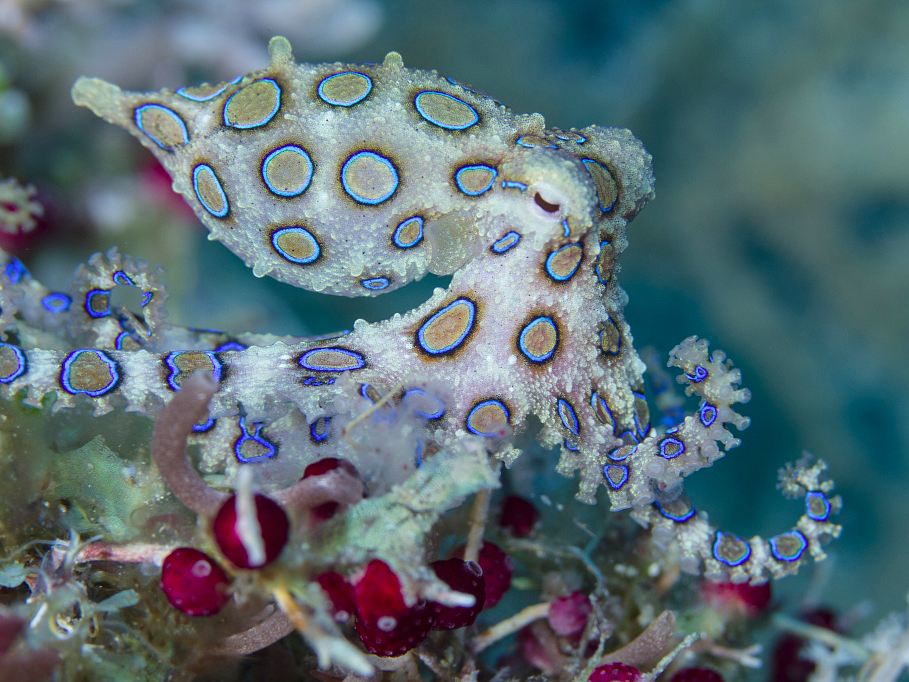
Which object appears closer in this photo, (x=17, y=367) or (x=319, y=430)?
(x=17, y=367)

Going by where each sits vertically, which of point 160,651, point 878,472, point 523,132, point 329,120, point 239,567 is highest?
point 878,472

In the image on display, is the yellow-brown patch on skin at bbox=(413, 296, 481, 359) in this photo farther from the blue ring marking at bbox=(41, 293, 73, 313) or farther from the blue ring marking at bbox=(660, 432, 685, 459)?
the blue ring marking at bbox=(41, 293, 73, 313)

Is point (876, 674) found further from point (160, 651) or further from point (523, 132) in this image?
point (160, 651)

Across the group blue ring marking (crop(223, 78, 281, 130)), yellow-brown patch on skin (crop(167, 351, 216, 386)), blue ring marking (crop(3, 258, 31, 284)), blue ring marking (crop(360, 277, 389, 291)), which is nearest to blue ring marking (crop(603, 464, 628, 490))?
blue ring marking (crop(360, 277, 389, 291))

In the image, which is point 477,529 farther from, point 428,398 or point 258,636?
point 258,636

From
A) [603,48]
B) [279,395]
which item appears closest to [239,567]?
[279,395]

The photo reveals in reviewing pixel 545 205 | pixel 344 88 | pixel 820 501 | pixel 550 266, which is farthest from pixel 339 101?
pixel 820 501

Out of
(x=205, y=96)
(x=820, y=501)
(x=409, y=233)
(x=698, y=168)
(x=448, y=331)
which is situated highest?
(x=698, y=168)
